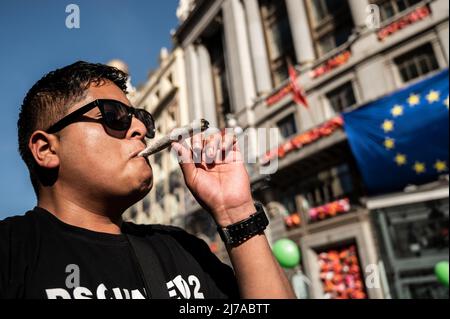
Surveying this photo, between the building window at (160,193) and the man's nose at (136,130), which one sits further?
the building window at (160,193)

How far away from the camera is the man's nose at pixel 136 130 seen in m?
2.06

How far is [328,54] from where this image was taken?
19062mm

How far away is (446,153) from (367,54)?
7045mm

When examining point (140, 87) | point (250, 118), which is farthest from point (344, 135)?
point (140, 87)

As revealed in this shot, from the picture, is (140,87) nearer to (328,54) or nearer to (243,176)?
(328,54)

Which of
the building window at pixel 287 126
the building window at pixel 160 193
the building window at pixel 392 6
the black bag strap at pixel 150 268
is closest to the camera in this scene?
the black bag strap at pixel 150 268

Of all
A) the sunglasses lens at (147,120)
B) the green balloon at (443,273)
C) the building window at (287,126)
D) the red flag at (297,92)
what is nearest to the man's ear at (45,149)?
the sunglasses lens at (147,120)

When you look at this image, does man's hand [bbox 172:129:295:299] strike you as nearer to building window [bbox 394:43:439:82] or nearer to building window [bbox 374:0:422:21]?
building window [bbox 394:43:439:82]

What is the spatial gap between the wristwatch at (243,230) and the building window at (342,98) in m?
17.5

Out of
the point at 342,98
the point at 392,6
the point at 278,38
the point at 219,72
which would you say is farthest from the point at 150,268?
the point at 219,72

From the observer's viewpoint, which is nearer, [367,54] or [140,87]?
[367,54]

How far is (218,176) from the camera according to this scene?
190 cm

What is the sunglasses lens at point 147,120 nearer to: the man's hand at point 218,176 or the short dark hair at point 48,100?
the short dark hair at point 48,100

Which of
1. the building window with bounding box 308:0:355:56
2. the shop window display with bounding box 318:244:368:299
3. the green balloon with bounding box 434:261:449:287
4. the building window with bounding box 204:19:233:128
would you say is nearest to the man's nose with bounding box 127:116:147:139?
the green balloon with bounding box 434:261:449:287
